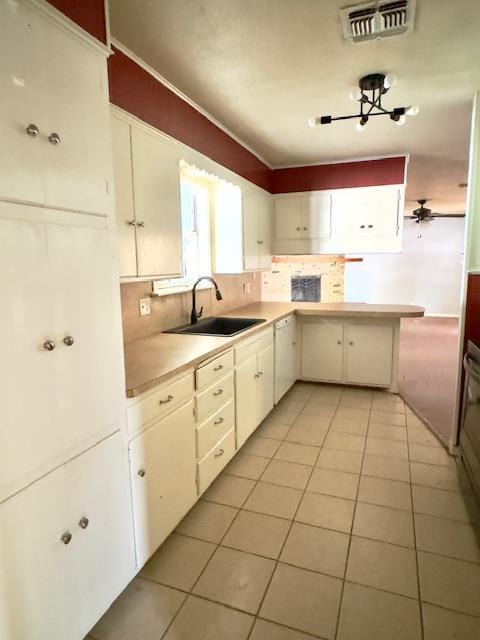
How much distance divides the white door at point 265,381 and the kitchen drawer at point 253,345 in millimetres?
60

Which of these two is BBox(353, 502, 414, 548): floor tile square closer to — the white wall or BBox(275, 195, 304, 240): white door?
BBox(275, 195, 304, 240): white door

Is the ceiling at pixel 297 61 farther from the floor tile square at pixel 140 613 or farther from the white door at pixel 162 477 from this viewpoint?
the floor tile square at pixel 140 613

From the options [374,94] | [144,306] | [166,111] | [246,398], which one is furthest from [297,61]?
[246,398]

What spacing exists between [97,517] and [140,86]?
2115mm

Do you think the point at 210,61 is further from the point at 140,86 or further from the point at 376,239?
the point at 376,239

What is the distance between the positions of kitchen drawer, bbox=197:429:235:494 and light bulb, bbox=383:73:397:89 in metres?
2.34

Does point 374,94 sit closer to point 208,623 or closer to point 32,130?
point 32,130

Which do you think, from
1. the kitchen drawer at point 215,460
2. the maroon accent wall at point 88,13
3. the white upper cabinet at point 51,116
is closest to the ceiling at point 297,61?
the maroon accent wall at point 88,13

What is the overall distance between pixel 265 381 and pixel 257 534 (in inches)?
53.2

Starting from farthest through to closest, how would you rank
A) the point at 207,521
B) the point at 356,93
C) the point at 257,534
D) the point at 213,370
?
the point at 356,93
the point at 213,370
the point at 207,521
the point at 257,534

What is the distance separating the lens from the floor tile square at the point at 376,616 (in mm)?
1413

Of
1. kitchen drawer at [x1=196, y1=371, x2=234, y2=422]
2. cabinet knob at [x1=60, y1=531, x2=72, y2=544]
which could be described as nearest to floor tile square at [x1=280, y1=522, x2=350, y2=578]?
kitchen drawer at [x1=196, y1=371, x2=234, y2=422]

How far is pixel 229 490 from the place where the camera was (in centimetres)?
233

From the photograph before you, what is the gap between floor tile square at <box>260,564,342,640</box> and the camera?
146cm
